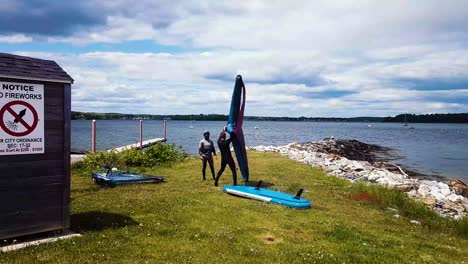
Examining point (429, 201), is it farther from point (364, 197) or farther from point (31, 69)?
point (31, 69)

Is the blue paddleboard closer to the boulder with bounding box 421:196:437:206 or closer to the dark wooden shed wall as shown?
the boulder with bounding box 421:196:437:206

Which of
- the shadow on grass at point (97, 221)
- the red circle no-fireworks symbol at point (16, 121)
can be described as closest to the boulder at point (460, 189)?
the shadow on grass at point (97, 221)

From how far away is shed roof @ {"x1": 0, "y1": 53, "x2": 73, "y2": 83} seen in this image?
8.94 meters

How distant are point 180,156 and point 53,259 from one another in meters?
19.8

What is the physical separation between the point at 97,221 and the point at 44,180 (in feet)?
7.73

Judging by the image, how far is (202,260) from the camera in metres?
8.88

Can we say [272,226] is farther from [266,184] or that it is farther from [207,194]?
[266,184]

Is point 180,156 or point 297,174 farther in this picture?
point 180,156

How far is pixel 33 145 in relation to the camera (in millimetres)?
9297

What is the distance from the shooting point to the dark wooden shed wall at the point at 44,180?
29.6 ft

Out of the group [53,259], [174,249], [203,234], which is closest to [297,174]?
[203,234]

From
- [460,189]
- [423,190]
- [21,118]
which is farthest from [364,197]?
[21,118]

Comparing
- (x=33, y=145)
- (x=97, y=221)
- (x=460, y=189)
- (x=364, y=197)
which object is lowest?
(x=460, y=189)

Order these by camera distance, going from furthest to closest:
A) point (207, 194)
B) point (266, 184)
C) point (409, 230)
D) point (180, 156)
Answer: point (180, 156) → point (266, 184) → point (207, 194) → point (409, 230)
